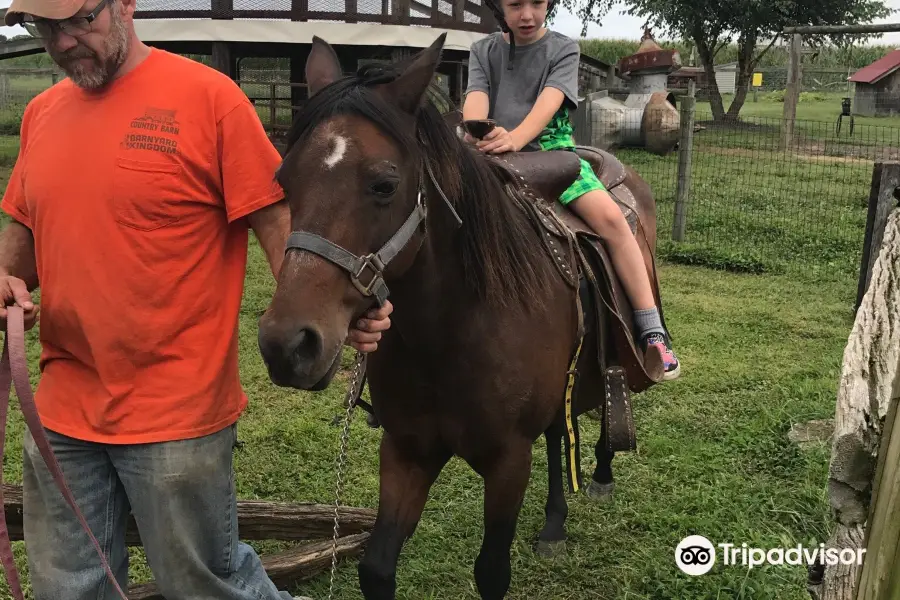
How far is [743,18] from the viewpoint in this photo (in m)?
24.1

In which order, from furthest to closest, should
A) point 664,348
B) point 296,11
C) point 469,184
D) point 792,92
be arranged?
point 792,92
point 296,11
point 664,348
point 469,184

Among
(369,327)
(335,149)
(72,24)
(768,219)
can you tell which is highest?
(72,24)

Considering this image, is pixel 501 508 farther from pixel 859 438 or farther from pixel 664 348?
pixel 859 438

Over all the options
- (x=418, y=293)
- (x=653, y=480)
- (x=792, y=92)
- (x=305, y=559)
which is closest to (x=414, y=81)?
(x=418, y=293)

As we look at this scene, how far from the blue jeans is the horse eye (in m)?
0.85

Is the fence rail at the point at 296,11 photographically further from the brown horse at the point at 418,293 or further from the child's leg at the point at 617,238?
the brown horse at the point at 418,293

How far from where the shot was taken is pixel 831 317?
6.59m

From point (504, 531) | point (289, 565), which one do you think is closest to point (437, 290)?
point (504, 531)

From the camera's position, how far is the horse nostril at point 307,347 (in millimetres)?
1594

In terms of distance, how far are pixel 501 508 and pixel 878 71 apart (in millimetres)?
24621

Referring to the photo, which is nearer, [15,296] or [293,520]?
[15,296]

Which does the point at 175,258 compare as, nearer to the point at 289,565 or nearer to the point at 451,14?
the point at 289,565

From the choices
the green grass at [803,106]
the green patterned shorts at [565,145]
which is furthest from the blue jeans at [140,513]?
the green grass at [803,106]

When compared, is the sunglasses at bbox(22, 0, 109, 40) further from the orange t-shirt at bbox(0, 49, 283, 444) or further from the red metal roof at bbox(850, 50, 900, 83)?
the red metal roof at bbox(850, 50, 900, 83)
